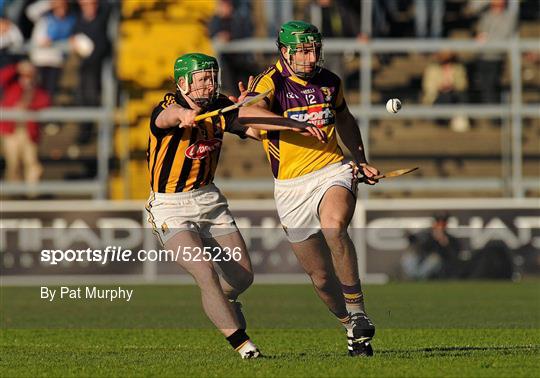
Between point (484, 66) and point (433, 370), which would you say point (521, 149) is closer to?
point (484, 66)

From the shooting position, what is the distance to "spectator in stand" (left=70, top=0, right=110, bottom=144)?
2288 centimetres

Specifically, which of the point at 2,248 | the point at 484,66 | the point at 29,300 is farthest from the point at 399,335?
the point at 484,66

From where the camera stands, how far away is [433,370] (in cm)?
866

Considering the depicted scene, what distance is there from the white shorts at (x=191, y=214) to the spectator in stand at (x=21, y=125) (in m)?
13.5

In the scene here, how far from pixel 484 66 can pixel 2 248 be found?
882 centimetres

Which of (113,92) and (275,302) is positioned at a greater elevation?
(113,92)

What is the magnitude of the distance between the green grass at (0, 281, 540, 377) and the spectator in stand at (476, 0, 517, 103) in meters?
5.03

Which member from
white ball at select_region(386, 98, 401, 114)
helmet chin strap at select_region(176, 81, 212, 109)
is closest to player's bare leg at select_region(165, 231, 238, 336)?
helmet chin strap at select_region(176, 81, 212, 109)

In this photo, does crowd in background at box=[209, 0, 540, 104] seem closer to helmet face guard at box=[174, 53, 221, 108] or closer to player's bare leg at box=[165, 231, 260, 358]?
helmet face guard at box=[174, 53, 221, 108]

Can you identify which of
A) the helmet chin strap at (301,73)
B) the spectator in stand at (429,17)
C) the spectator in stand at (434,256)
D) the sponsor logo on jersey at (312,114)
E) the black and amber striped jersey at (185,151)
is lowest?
the spectator in stand at (434,256)

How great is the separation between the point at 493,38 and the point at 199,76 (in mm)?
14862

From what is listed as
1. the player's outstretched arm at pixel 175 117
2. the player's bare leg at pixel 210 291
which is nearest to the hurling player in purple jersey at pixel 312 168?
the player's outstretched arm at pixel 175 117

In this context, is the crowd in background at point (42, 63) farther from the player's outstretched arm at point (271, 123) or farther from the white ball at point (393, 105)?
the player's outstretched arm at point (271, 123)

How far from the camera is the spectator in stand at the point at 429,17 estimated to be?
24297 mm
